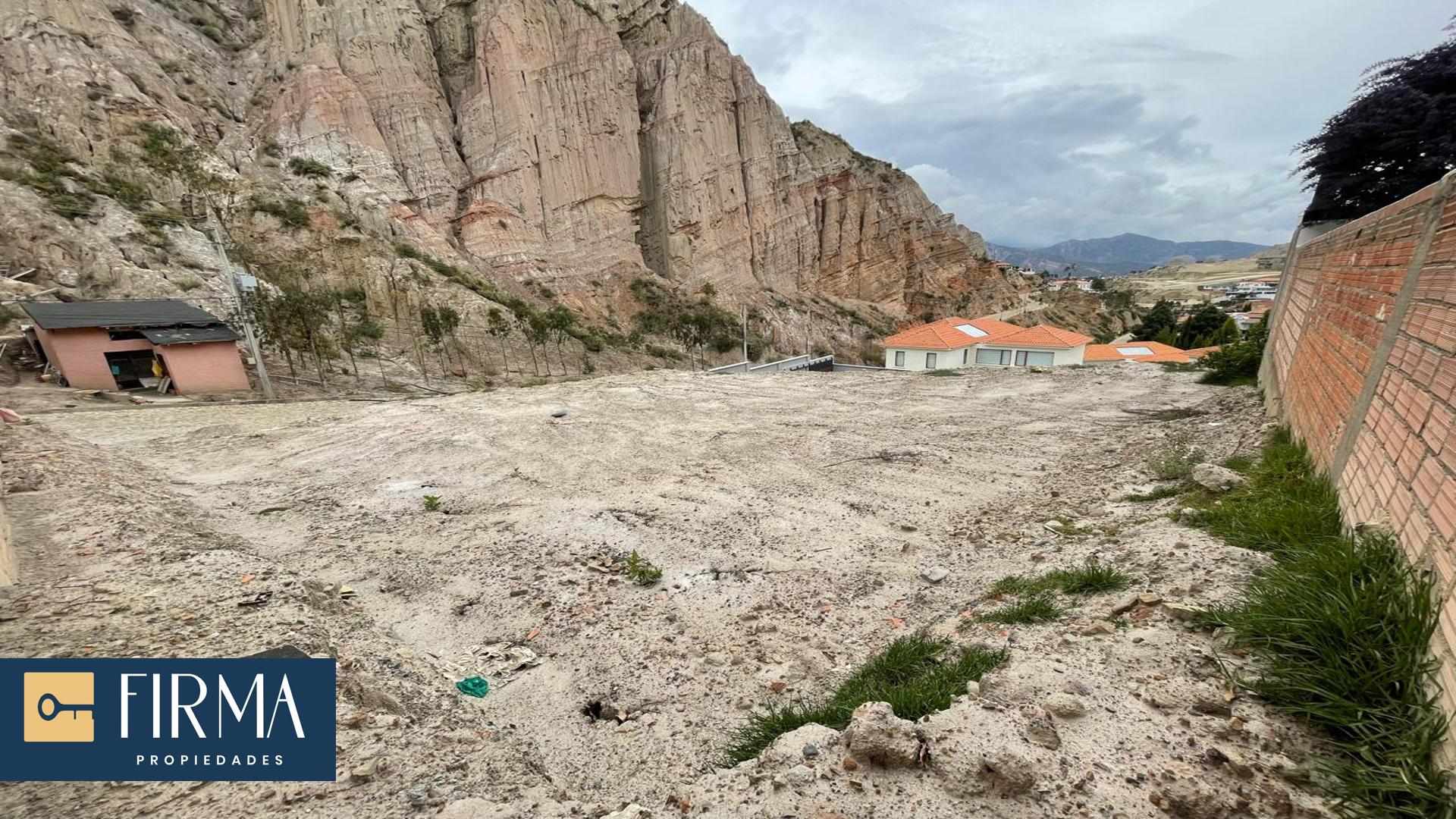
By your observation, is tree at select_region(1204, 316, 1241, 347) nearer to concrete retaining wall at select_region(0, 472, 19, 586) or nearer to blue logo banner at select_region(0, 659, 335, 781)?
blue logo banner at select_region(0, 659, 335, 781)

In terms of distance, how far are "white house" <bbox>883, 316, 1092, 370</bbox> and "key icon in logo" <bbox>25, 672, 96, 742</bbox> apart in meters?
26.5

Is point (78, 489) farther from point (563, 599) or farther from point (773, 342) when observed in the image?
point (773, 342)

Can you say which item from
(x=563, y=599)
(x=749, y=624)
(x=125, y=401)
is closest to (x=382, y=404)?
(x=125, y=401)

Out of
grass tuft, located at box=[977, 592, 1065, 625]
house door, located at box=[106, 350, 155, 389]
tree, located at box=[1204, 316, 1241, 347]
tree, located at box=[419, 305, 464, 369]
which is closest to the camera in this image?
grass tuft, located at box=[977, 592, 1065, 625]

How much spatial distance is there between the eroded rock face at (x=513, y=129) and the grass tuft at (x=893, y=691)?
31.9 m

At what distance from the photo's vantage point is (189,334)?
1730 cm

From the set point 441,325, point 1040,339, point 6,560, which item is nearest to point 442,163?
point 441,325

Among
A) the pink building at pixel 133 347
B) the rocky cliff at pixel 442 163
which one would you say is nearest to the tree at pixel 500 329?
the rocky cliff at pixel 442 163

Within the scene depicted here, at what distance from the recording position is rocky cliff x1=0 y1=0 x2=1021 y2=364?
27172 millimetres

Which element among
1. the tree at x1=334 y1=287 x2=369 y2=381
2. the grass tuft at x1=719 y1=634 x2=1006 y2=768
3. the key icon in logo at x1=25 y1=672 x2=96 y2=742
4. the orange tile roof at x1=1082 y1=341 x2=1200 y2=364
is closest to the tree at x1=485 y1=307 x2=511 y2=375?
the tree at x1=334 y1=287 x2=369 y2=381

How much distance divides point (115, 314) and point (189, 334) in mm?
2520

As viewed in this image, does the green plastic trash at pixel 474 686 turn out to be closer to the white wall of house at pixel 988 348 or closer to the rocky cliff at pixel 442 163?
the white wall of house at pixel 988 348

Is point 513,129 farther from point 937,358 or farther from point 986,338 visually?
point 986,338

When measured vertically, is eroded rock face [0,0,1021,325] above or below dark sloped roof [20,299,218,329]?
above
